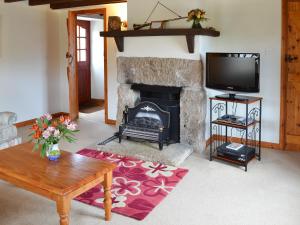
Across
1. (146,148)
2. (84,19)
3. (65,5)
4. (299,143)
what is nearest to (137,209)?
(146,148)

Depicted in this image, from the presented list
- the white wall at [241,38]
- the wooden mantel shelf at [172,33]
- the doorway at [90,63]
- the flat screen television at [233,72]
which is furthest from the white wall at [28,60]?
the flat screen television at [233,72]

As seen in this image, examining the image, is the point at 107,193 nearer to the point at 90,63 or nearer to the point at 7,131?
the point at 7,131

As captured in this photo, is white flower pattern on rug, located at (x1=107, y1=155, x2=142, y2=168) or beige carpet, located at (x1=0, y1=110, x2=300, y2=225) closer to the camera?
beige carpet, located at (x1=0, y1=110, x2=300, y2=225)

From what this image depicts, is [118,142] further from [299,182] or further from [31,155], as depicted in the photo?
[299,182]

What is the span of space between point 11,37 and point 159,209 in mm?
4229

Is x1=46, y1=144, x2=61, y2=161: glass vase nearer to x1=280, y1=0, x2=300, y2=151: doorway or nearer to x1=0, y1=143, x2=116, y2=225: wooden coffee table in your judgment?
x1=0, y1=143, x2=116, y2=225: wooden coffee table

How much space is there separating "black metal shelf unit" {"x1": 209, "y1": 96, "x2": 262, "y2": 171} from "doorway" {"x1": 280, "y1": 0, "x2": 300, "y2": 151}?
35 cm

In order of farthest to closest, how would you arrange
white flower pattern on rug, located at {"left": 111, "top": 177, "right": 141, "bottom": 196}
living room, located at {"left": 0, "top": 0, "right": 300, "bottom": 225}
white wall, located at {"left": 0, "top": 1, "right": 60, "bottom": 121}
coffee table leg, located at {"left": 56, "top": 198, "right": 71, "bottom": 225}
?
white wall, located at {"left": 0, "top": 1, "right": 60, "bottom": 121}
white flower pattern on rug, located at {"left": 111, "top": 177, "right": 141, "bottom": 196}
living room, located at {"left": 0, "top": 0, "right": 300, "bottom": 225}
coffee table leg, located at {"left": 56, "top": 198, "right": 71, "bottom": 225}

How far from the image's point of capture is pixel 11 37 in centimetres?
569

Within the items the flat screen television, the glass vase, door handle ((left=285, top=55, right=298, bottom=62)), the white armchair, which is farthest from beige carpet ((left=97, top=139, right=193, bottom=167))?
door handle ((left=285, top=55, right=298, bottom=62))

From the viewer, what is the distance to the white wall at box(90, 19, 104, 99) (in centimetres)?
805

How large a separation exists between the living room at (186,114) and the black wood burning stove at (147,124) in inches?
0.8

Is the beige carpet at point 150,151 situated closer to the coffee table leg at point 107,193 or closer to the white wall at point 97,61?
the coffee table leg at point 107,193

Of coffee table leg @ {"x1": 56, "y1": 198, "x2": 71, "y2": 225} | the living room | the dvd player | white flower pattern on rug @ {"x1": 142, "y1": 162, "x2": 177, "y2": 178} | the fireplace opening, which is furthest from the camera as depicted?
the fireplace opening
